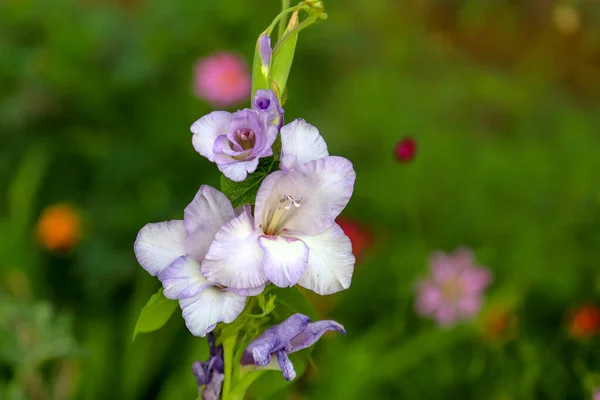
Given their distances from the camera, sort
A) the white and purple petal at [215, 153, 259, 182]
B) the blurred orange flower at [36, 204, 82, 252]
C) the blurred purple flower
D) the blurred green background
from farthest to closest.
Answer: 1. the blurred orange flower at [36, 204, 82, 252]
2. the blurred green background
3. the blurred purple flower
4. the white and purple petal at [215, 153, 259, 182]

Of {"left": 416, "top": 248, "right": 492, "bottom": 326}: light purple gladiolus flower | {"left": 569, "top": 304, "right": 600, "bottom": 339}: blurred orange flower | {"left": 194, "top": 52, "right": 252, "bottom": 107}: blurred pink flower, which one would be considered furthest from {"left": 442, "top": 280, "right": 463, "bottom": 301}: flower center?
{"left": 194, "top": 52, "right": 252, "bottom": 107}: blurred pink flower

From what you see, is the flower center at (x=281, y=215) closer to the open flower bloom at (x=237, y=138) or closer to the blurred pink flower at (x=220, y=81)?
the open flower bloom at (x=237, y=138)

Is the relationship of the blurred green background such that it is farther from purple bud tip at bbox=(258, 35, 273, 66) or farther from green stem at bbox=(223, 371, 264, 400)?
purple bud tip at bbox=(258, 35, 273, 66)

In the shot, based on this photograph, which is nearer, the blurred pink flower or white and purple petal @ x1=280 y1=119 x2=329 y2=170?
white and purple petal @ x1=280 y1=119 x2=329 y2=170

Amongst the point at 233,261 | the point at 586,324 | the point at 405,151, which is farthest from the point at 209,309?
the point at 586,324

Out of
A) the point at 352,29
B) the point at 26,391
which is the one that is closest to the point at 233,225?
the point at 26,391

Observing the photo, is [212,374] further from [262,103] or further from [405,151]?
[405,151]

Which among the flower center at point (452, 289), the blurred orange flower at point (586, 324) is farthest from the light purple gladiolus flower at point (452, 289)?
the blurred orange flower at point (586, 324)
